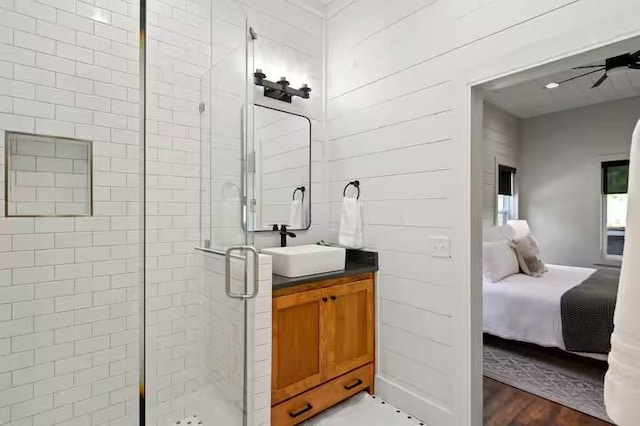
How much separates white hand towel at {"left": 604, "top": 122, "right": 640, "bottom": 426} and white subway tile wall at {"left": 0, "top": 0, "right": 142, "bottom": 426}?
214cm

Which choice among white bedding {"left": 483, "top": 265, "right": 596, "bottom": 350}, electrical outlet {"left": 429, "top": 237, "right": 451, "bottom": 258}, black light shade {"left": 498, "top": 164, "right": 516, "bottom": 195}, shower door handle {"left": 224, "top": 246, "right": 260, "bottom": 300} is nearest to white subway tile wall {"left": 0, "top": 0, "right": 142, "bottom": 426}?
shower door handle {"left": 224, "top": 246, "right": 260, "bottom": 300}

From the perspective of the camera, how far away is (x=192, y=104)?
2045 mm

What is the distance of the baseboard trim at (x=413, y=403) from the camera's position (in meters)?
1.95

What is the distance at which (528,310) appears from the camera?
292 centimetres

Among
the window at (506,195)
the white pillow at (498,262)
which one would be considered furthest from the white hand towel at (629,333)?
the window at (506,195)

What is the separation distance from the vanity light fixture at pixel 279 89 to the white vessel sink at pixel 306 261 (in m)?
1.20

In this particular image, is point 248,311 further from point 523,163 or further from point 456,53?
point 523,163

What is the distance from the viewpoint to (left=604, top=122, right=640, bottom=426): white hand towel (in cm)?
39

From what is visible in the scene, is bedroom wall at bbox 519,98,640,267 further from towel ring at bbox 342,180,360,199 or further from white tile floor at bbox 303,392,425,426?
white tile floor at bbox 303,392,425,426

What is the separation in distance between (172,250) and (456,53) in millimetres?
2024

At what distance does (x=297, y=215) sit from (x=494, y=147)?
3.63 meters

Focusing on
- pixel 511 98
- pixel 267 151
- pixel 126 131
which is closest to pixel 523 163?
pixel 511 98

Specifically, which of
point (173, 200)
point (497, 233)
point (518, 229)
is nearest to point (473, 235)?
point (173, 200)

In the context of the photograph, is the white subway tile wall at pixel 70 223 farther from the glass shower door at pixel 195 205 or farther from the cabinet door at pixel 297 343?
the cabinet door at pixel 297 343
